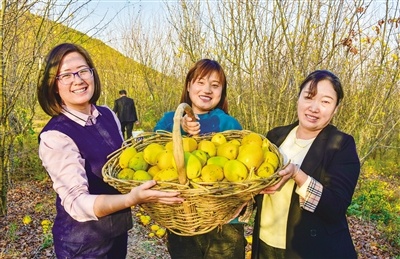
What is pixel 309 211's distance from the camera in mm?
1732

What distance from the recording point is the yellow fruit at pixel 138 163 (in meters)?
1.52

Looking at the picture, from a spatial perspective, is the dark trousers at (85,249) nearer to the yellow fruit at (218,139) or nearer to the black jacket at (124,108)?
the yellow fruit at (218,139)

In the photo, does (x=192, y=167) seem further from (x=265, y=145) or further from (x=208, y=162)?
(x=265, y=145)

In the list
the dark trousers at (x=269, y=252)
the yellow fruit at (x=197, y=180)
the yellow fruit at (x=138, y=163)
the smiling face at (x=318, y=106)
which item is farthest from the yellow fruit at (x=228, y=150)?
the dark trousers at (x=269, y=252)

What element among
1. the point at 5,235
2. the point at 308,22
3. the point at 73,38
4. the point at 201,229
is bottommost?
the point at 5,235

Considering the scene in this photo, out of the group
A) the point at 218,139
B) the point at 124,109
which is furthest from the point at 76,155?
the point at 124,109

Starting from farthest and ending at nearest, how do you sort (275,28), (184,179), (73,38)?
1. (73,38)
2. (275,28)
3. (184,179)

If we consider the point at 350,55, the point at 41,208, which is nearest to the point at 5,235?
the point at 41,208

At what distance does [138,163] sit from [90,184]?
0.85 ft

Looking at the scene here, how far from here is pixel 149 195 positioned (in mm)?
1286

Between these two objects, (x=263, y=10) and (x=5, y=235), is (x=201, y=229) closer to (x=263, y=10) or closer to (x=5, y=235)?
(x=5, y=235)

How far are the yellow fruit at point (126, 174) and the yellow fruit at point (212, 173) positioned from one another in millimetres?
320

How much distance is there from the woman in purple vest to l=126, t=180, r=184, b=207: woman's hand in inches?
4.8

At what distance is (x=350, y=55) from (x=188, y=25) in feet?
9.56
